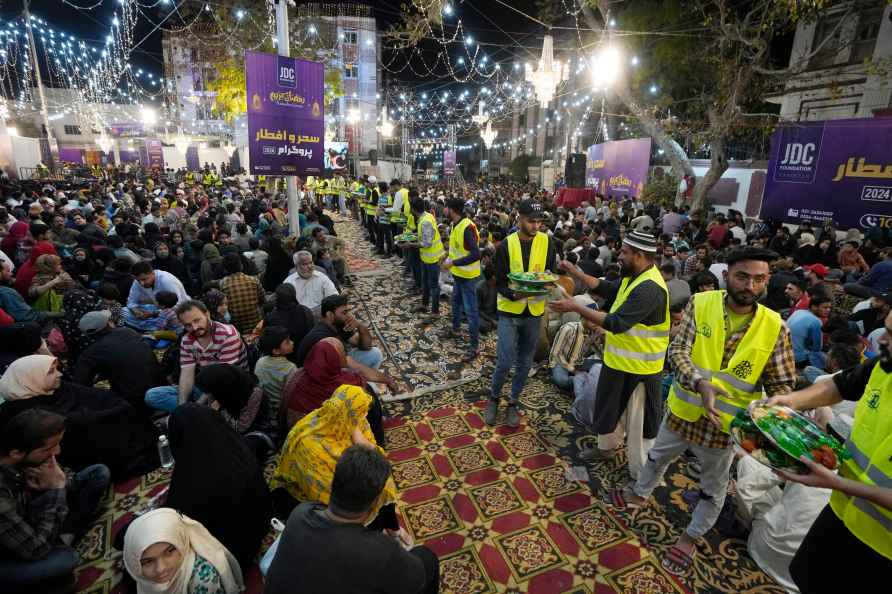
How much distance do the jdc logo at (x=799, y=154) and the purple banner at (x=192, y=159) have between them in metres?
34.3

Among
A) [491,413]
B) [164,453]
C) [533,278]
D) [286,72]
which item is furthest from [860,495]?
[286,72]

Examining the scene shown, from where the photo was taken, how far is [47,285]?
4.98 metres

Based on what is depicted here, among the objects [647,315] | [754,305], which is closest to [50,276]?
[647,315]

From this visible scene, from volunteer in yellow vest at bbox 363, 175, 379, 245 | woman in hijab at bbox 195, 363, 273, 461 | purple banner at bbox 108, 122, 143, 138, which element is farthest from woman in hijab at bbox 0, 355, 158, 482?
purple banner at bbox 108, 122, 143, 138

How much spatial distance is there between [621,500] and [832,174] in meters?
10.5

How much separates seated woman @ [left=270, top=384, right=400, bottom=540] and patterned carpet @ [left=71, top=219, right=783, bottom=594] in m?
0.52

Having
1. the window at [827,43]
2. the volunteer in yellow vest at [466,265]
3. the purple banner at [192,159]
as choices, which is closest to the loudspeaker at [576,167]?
the window at [827,43]

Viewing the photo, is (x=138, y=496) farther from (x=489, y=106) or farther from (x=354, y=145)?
(x=354, y=145)

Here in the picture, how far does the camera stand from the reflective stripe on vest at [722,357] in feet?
7.37

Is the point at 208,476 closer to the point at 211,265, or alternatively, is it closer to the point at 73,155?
the point at 211,265

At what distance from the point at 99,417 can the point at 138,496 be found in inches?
25.6

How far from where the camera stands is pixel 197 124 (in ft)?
115

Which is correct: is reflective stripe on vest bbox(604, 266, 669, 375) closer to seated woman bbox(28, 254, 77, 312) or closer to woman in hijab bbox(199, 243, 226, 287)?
woman in hijab bbox(199, 243, 226, 287)

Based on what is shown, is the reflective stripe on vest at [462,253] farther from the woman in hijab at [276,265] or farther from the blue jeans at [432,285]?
the woman in hijab at [276,265]
